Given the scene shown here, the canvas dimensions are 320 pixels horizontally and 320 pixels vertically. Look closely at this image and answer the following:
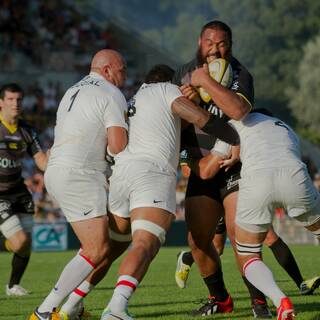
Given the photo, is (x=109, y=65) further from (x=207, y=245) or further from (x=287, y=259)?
(x=287, y=259)

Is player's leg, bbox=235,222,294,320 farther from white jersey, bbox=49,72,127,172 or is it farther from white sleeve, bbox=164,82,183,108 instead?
white jersey, bbox=49,72,127,172

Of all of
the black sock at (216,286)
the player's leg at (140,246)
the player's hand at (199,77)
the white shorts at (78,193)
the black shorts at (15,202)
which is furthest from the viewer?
the black shorts at (15,202)

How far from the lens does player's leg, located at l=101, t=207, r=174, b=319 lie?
729 cm

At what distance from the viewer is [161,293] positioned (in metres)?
11.4

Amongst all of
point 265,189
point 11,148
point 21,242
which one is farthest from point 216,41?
point 21,242

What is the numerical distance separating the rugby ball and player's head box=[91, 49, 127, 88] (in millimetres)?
815

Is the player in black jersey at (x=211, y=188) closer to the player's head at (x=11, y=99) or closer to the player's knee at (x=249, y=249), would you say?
the player's knee at (x=249, y=249)

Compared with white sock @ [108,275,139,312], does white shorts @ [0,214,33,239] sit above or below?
below

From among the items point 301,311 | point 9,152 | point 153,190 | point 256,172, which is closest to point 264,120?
point 256,172

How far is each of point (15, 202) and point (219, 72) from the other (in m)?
5.13

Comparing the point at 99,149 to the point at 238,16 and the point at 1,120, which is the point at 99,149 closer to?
the point at 1,120

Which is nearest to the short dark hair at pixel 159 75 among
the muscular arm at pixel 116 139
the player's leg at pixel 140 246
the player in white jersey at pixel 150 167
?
the player in white jersey at pixel 150 167

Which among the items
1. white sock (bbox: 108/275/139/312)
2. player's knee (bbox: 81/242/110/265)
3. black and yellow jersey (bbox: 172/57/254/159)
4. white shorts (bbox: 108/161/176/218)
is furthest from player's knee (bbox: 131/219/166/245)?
black and yellow jersey (bbox: 172/57/254/159)

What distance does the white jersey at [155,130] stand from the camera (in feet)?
25.4
